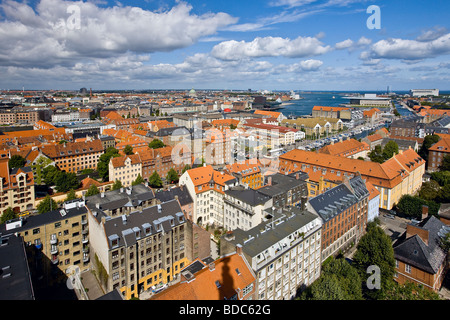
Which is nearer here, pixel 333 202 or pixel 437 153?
pixel 333 202

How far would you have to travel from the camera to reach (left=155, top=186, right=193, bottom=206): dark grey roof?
117 ft

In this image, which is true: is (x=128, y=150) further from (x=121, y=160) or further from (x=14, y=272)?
(x=14, y=272)

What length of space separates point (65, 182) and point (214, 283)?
1368 inches

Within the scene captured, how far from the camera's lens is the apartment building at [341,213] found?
29.9 m

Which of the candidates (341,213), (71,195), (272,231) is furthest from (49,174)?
(341,213)

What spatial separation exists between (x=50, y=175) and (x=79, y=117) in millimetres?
87516

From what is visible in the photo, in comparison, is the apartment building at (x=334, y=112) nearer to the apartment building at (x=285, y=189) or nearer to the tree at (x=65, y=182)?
the apartment building at (x=285, y=189)

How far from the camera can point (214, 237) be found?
116 feet

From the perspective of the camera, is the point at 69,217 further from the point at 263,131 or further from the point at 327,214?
the point at 263,131

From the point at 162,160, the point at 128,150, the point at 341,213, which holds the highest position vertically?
the point at 128,150

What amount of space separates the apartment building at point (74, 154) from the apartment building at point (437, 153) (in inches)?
2684

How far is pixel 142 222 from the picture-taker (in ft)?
89.4
